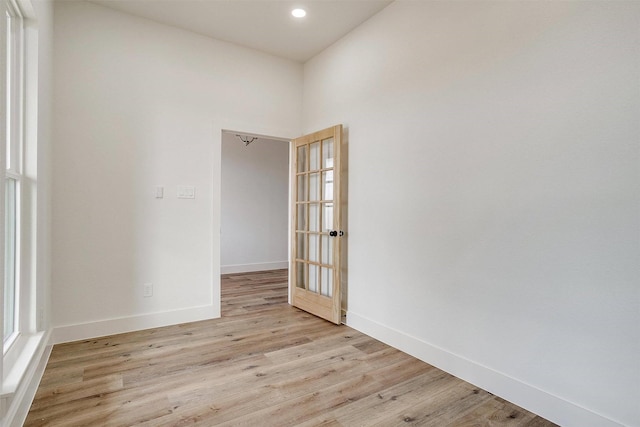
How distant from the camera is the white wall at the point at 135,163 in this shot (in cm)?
283

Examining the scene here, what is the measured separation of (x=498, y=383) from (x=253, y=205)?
499 centimetres

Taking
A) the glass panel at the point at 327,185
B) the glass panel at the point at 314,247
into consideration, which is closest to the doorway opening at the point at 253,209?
the glass panel at the point at 314,247

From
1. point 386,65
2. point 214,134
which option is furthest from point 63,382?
point 386,65

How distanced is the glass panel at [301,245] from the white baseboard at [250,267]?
8.17ft

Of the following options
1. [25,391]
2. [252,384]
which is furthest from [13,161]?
[252,384]

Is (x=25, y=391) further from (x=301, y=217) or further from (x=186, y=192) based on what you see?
(x=301, y=217)

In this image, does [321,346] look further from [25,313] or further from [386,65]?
[386,65]

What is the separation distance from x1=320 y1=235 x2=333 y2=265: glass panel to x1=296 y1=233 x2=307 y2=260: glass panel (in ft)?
1.14

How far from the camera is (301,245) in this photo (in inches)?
156

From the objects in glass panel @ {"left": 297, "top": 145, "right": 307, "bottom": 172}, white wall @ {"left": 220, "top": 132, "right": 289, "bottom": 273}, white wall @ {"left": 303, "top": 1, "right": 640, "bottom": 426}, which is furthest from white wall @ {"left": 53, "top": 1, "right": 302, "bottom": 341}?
white wall @ {"left": 220, "top": 132, "right": 289, "bottom": 273}

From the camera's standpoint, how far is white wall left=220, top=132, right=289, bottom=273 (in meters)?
6.02

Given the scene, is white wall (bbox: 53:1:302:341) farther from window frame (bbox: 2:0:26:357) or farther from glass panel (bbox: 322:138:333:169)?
glass panel (bbox: 322:138:333:169)

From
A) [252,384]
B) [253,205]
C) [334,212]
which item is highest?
[253,205]

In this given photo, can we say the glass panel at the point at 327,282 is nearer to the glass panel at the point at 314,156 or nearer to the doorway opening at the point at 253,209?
the glass panel at the point at 314,156
